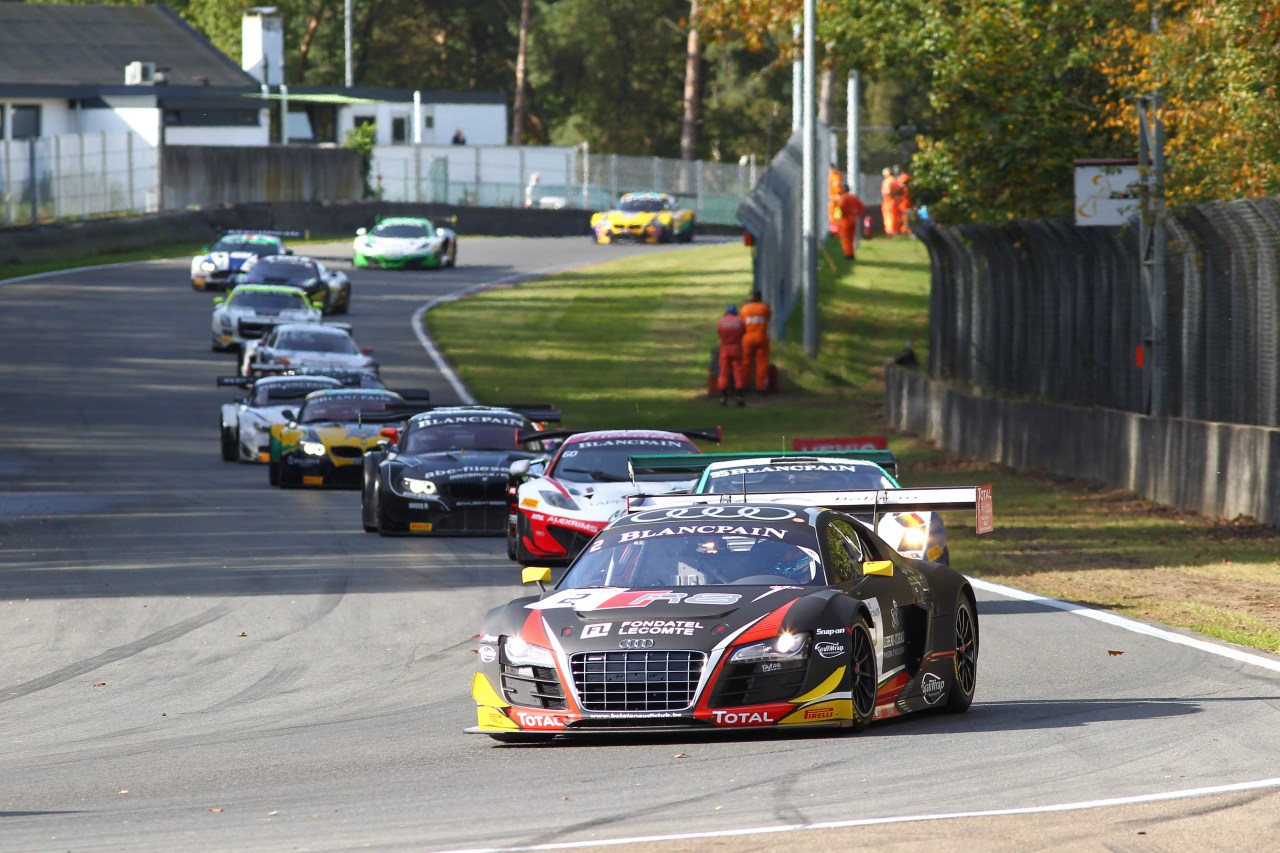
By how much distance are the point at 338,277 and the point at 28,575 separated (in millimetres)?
28496

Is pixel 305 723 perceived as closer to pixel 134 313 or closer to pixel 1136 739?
pixel 1136 739

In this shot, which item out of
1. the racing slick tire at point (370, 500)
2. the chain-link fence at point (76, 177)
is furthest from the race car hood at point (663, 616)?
the chain-link fence at point (76, 177)

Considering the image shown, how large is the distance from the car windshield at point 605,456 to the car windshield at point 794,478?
10.2 feet

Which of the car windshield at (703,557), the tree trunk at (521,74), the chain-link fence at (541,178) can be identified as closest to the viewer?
the car windshield at (703,557)

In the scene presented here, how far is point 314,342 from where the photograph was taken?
3512cm

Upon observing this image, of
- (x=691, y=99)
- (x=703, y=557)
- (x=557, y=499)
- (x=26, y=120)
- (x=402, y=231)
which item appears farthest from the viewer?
(x=691, y=99)

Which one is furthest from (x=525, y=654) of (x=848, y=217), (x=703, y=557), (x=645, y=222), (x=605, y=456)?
(x=645, y=222)

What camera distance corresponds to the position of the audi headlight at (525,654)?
9570mm

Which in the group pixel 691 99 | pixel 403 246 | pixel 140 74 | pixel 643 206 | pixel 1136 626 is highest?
pixel 691 99

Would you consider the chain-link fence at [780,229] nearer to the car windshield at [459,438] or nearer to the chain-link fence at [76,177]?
the car windshield at [459,438]

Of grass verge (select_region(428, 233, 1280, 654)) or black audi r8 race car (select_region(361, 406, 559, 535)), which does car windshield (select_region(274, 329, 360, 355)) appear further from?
black audi r8 race car (select_region(361, 406, 559, 535))

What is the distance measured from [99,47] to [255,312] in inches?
1931

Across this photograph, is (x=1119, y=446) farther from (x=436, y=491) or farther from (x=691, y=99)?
(x=691, y=99)

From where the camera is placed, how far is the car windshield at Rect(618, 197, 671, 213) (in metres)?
68.4
